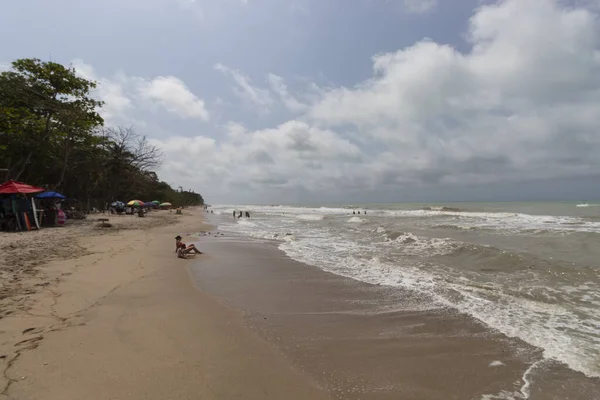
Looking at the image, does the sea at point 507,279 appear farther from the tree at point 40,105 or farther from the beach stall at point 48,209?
the tree at point 40,105

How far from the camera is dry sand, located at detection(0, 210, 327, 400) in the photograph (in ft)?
9.75

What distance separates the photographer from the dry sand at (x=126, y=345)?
117 inches

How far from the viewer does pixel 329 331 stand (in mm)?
4629

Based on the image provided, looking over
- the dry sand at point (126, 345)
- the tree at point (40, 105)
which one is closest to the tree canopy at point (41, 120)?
the tree at point (40, 105)

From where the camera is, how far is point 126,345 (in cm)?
384

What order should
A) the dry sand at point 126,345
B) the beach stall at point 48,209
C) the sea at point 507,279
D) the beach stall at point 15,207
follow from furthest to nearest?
the beach stall at point 48,209, the beach stall at point 15,207, the sea at point 507,279, the dry sand at point 126,345

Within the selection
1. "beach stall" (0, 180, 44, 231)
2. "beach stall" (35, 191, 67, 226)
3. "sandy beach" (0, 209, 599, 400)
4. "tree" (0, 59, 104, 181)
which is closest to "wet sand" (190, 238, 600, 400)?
"sandy beach" (0, 209, 599, 400)

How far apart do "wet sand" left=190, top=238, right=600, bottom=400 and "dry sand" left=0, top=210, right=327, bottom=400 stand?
41 centimetres

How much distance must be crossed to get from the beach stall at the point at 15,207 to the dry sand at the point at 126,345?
10.5 meters

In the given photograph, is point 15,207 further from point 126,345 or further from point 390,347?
point 390,347

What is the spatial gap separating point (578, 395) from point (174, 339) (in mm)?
4665

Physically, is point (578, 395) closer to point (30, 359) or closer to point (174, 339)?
point (174, 339)

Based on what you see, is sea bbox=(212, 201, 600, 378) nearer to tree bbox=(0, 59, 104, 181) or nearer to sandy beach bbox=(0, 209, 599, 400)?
sandy beach bbox=(0, 209, 599, 400)

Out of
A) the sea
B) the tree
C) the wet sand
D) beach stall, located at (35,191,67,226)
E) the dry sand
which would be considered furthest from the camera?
the tree
